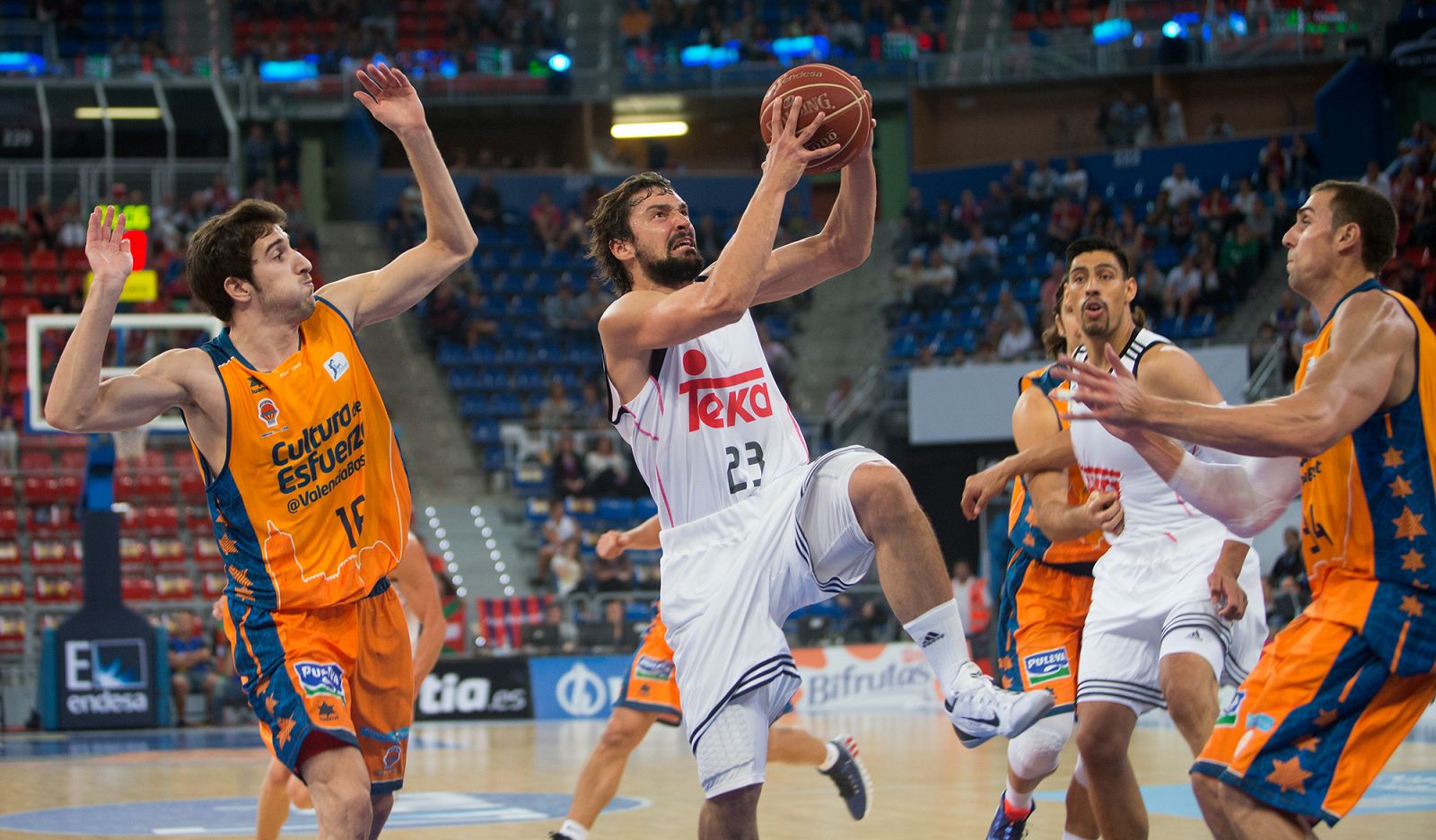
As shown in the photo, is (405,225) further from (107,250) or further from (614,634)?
(107,250)

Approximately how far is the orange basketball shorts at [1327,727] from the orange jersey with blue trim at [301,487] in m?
2.77

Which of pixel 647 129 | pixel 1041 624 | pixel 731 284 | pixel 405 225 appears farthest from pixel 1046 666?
pixel 647 129

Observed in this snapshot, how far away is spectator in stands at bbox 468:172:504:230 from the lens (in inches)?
1006

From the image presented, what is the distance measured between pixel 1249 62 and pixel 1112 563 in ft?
66.1

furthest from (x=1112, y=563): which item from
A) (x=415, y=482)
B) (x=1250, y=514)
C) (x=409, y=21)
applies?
(x=409, y=21)

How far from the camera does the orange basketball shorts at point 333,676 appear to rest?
5.01 m

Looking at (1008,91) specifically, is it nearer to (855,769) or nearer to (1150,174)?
(1150,174)

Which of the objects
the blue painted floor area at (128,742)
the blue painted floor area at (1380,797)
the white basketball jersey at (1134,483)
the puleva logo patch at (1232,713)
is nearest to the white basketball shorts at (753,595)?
the puleva logo patch at (1232,713)

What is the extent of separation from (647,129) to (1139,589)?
2335 centimetres

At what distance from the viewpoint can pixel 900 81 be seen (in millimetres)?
27141

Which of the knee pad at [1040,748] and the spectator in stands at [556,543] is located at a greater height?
the knee pad at [1040,748]

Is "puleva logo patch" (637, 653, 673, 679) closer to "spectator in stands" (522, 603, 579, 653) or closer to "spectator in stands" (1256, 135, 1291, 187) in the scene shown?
"spectator in stands" (522, 603, 579, 653)

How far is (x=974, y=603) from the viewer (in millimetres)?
17625

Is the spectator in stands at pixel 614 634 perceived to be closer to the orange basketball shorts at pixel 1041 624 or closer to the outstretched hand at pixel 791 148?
the orange basketball shorts at pixel 1041 624
